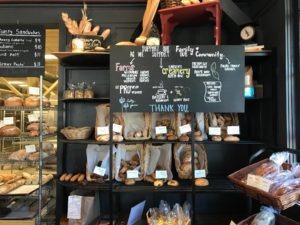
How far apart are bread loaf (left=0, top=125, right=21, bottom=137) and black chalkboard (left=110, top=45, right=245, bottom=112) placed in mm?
1074

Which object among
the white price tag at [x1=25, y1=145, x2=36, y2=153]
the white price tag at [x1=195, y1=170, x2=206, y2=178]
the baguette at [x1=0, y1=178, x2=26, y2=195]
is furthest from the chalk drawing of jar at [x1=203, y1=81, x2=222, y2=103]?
the baguette at [x1=0, y1=178, x2=26, y2=195]

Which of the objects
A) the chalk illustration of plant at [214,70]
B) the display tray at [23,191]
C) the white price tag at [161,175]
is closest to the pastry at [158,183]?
the white price tag at [161,175]

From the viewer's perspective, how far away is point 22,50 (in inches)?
100.0

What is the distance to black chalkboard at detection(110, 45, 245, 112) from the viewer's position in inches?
82.5

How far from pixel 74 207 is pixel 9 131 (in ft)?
3.17

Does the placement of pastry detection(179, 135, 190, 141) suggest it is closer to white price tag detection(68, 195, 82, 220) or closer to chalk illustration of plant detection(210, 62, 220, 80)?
chalk illustration of plant detection(210, 62, 220, 80)

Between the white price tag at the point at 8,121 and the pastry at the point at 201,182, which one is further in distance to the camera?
the white price tag at the point at 8,121

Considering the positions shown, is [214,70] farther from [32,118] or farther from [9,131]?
[9,131]

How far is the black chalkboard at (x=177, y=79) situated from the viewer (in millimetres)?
2096

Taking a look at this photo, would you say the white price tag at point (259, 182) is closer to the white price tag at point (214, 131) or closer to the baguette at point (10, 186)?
the white price tag at point (214, 131)

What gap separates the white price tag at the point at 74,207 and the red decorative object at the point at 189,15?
163 centimetres

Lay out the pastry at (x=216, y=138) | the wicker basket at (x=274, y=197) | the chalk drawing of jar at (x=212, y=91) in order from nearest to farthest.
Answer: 1. the wicker basket at (x=274, y=197)
2. the chalk drawing of jar at (x=212, y=91)
3. the pastry at (x=216, y=138)

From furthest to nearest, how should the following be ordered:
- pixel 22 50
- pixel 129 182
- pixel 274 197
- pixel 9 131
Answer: pixel 22 50 < pixel 9 131 < pixel 129 182 < pixel 274 197

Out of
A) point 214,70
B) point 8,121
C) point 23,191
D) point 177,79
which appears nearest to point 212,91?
point 214,70
